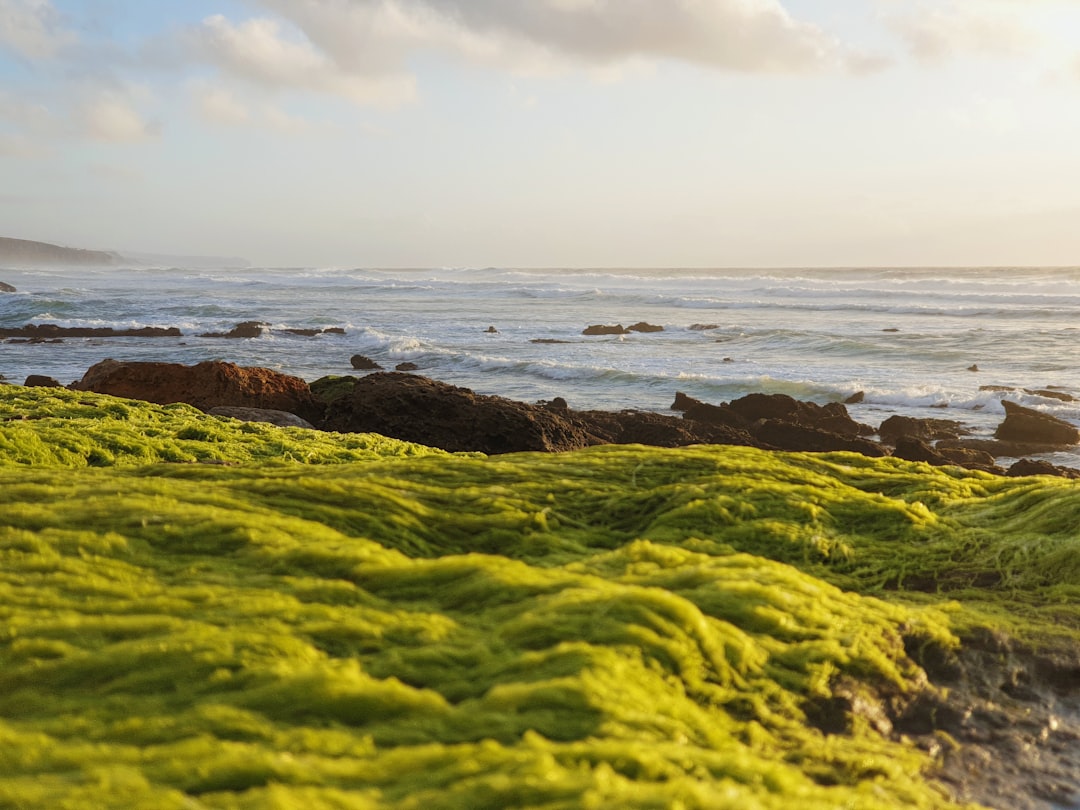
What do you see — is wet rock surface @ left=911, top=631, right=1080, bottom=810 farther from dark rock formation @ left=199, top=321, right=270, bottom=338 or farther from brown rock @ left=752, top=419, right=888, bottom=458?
dark rock formation @ left=199, top=321, right=270, bottom=338

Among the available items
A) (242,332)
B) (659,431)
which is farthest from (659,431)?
(242,332)

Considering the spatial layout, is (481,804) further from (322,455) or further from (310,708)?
(322,455)

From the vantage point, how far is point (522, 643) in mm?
2943

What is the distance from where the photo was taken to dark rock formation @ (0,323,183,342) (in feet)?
107

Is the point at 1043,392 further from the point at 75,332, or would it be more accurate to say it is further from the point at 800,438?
the point at 75,332

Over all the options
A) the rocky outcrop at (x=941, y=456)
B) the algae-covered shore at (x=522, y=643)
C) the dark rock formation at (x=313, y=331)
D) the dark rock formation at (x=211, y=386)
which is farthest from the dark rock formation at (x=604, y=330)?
the algae-covered shore at (x=522, y=643)

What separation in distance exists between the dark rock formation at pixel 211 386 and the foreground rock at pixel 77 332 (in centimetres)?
2045

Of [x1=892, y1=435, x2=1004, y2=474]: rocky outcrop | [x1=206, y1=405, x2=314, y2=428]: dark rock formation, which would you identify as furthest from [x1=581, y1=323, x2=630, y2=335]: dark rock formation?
[x1=206, y1=405, x2=314, y2=428]: dark rock formation

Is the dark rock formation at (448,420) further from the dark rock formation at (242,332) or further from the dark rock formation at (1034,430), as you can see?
the dark rock formation at (242,332)

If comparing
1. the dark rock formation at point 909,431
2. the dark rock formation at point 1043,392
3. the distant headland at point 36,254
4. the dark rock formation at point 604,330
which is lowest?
the dark rock formation at point 909,431

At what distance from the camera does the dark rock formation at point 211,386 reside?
13.4 metres

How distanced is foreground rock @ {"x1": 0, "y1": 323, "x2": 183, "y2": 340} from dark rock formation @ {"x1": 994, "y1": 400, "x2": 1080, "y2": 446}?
29.1 meters

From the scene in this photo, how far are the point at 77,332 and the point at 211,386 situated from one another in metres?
23.9

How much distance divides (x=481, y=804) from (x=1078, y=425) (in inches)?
769
